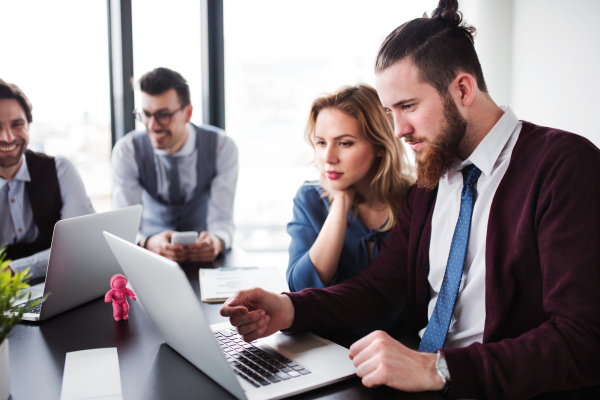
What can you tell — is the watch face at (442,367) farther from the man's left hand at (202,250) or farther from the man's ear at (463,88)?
the man's left hand at (202,250)

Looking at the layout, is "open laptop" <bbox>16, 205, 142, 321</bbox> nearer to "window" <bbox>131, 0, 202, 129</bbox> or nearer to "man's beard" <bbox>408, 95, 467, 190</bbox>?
"man's beard" <bbox>408, 95, 467, 190</bbox>

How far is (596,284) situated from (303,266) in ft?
3.07

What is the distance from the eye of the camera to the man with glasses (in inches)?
99.2

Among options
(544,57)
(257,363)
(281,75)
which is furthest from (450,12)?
(281,75)

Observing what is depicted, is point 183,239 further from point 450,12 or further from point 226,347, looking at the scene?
point 450,12

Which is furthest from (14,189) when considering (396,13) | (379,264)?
(396,13)

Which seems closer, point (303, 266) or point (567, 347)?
point (567, 347)

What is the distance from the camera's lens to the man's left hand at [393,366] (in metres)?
0.78

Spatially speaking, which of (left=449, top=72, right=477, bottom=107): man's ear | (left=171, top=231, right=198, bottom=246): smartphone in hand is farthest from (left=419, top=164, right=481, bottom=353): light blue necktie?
(left=171, top=231, right=198, bottom=246): smartphone in hand

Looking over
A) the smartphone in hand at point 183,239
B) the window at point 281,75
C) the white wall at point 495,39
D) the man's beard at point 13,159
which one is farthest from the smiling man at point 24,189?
the white wall at point 495,39

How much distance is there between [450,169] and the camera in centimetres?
130

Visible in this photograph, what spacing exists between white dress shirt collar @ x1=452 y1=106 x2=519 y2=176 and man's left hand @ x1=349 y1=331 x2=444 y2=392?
1.81 ft

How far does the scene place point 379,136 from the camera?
171cm

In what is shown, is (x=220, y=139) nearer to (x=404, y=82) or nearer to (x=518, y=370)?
(x=404, y=82)
